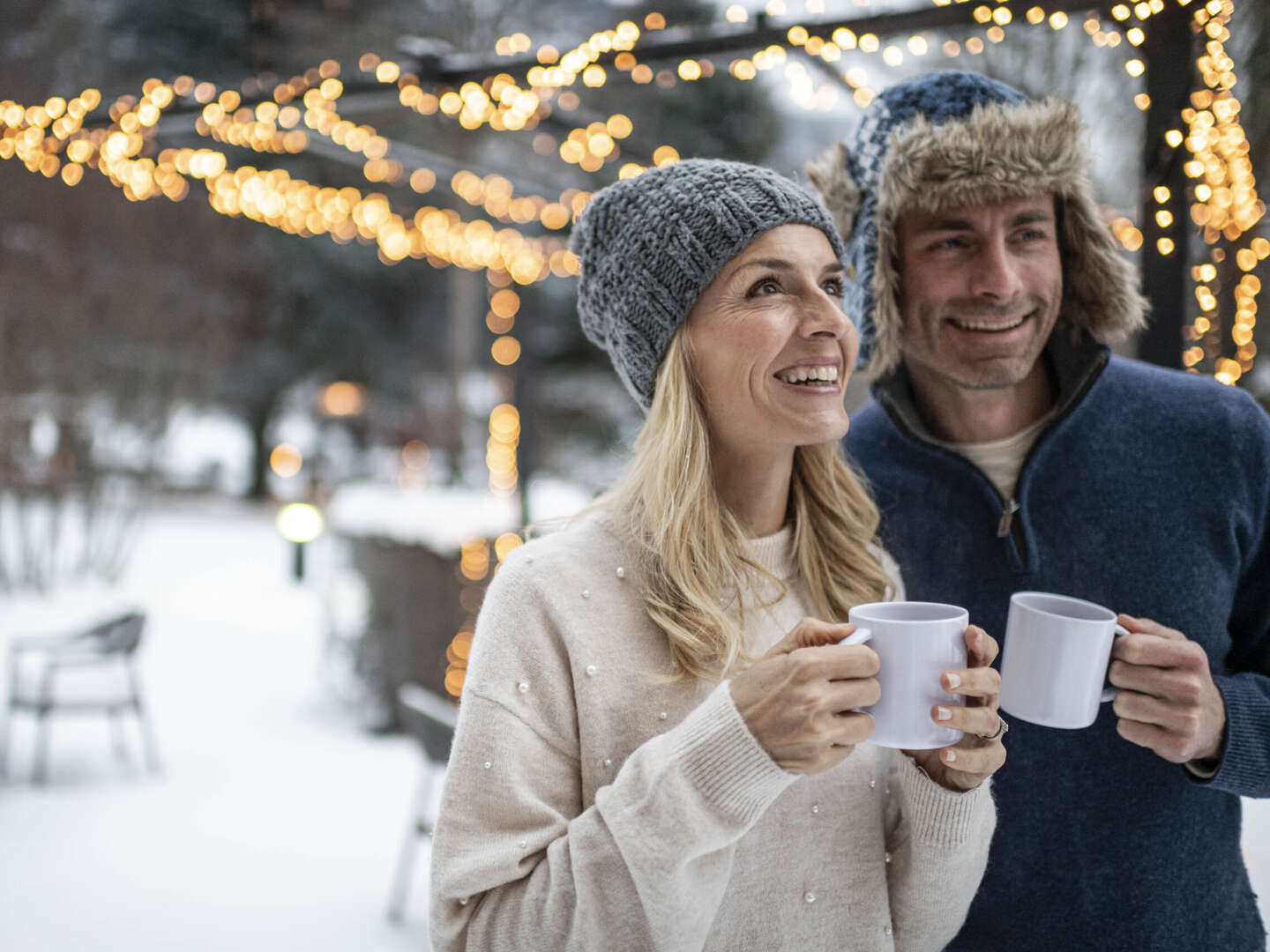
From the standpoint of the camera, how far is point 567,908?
997mm

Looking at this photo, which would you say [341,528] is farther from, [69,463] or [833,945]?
[833,945]

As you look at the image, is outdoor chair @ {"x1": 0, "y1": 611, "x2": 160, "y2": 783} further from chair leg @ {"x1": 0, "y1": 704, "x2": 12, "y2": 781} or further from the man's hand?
the man's hand

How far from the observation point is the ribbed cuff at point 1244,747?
121 cm

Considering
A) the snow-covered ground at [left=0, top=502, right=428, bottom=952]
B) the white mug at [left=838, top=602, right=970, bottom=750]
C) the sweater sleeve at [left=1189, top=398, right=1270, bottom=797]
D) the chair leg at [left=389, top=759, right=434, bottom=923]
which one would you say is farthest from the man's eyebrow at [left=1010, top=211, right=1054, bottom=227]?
the snow-covered ground at [left=0, top=502, right=428, bottom=952]

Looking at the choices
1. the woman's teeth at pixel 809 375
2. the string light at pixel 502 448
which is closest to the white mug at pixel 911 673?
the woman's teeth at pixel 809 375

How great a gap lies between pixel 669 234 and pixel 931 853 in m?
0.81

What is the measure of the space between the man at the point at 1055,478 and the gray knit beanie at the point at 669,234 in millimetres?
285

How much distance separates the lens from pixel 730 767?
0.94 m

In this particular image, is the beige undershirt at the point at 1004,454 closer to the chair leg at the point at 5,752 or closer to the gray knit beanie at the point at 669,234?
the gray knit beanie at the point at 669,234

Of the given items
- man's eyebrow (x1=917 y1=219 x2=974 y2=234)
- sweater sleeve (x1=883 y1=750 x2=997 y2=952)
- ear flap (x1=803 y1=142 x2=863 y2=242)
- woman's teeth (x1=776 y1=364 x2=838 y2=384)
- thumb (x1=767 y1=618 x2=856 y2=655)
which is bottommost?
sweater sleeve (x1=883 y1=750 x2=997 y2=952)

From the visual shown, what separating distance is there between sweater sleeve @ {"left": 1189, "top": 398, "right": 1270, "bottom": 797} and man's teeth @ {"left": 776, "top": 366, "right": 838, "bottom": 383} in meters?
0.64

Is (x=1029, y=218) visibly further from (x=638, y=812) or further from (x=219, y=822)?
(x=219, y=822)

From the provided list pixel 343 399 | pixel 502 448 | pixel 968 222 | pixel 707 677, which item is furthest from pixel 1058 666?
pixel 343 399

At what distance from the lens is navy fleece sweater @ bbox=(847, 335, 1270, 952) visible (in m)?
1.37
